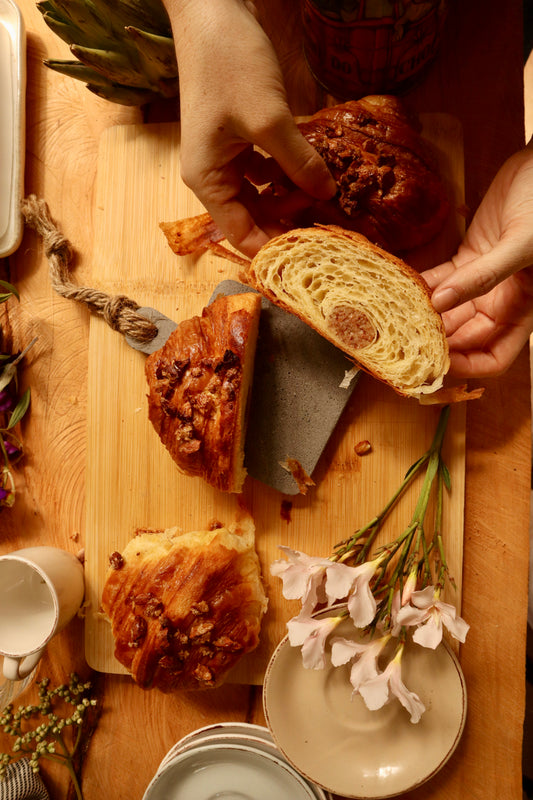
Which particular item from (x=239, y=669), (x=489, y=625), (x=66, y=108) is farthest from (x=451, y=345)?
(x=66, y=108)

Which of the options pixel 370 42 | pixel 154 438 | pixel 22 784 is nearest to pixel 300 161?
pixel 370 42

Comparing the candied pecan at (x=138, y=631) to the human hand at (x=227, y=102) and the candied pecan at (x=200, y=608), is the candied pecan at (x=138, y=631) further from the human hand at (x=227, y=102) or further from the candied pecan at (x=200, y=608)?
the human hand at (x=227, y=102)

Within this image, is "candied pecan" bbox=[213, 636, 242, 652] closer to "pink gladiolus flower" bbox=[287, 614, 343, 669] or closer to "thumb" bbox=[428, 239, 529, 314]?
"pink gladiolus flower" bbox=[287, 614, 343, 669]

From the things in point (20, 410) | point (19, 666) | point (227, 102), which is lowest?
point (19, 666)

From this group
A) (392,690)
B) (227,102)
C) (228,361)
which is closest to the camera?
(227,102)

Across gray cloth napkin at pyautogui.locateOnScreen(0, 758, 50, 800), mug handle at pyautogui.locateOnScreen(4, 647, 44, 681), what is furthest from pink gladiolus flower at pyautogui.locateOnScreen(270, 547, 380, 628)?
gray cloth napkin at pyautogui.locateOnScreen(0, 758, 50, 800)

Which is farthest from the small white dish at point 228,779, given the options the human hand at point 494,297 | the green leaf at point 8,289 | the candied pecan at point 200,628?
the green leaf at point 8,289

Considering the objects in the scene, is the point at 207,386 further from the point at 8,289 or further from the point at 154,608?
the point at 8,289
